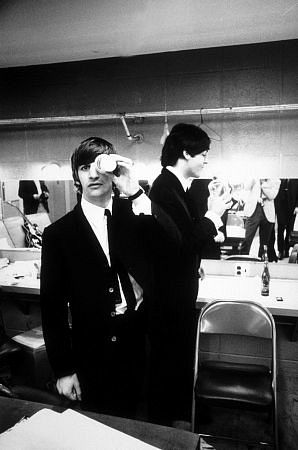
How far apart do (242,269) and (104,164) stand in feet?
6.56

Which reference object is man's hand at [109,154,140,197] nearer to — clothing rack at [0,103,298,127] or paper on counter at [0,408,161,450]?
paper on counter at [0,408,161,450]

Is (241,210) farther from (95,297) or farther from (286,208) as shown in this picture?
(95,297)

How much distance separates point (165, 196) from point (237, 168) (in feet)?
3.75

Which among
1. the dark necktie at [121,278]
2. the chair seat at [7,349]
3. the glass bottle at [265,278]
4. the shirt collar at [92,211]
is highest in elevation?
the shirt collar at [92,211]

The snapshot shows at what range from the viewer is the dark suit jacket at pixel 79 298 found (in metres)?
1.54

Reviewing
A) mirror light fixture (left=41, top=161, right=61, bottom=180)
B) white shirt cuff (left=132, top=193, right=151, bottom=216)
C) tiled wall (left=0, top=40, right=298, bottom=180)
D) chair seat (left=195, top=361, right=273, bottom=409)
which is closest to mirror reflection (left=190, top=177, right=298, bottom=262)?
tiled wall (left=0, top=40, right=298, bottom=180)

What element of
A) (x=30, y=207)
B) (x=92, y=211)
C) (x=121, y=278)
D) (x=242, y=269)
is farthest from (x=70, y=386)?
(x=30, y=207)

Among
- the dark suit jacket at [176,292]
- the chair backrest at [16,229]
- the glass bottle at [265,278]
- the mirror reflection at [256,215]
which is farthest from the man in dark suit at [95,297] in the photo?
the chair backrest at [16,229]

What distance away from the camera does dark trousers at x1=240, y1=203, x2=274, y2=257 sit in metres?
3.00

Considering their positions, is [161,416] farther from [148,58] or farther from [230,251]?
[148,58]

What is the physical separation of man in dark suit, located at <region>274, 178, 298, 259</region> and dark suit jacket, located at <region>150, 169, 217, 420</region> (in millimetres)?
986

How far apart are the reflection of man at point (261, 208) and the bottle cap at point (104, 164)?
1.81 m

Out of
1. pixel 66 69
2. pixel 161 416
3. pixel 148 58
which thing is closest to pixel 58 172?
pixel 66 69

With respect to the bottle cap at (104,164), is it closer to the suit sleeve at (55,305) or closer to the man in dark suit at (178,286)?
the suit sleeve at (55,305)
